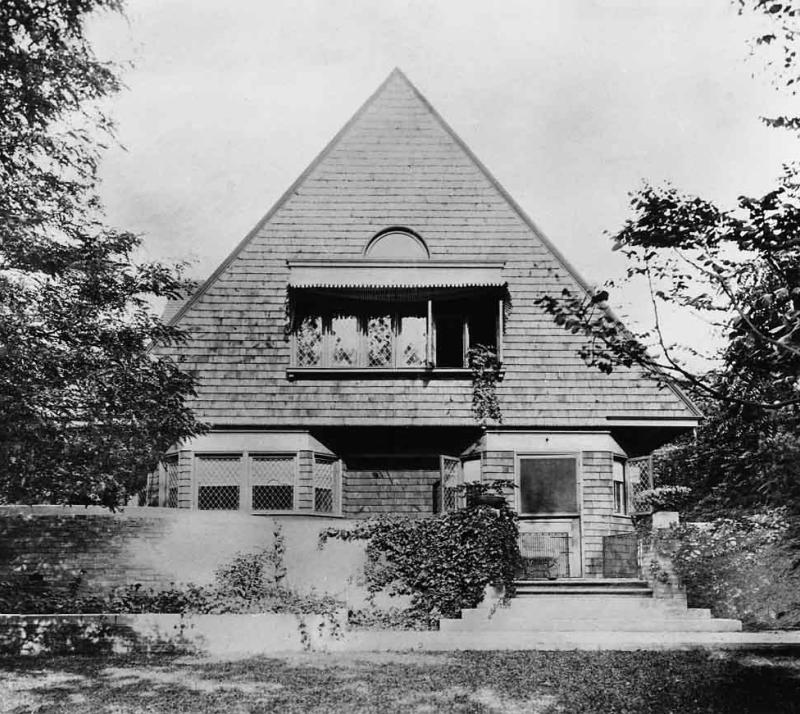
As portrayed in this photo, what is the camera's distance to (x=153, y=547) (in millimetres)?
15344

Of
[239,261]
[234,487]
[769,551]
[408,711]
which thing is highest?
[239,261]

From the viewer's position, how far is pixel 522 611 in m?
14.8

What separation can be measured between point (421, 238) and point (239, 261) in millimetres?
3820

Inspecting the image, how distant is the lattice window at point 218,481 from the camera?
18.3m

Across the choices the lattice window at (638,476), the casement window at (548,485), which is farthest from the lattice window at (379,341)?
the lattice window at (638,476)

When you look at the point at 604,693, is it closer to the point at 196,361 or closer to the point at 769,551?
the point at 769,551

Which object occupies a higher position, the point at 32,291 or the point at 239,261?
the point at 239,261

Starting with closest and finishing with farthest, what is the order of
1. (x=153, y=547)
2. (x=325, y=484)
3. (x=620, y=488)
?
(x=153, y=547)
(x=325, y=484)
(x=620, y=488)

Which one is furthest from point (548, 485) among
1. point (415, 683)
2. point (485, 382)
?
point (415, 683)

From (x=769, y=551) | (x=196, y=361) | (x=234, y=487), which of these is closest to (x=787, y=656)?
(x=769, y=551)

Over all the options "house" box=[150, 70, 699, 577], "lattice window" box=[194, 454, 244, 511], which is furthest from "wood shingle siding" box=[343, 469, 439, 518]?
"lattice window" box=[194, 454, 244, 511]

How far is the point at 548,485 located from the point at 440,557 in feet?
14.0

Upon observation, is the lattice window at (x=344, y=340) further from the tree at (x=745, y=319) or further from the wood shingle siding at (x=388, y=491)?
the tree at (x=745, y=319)

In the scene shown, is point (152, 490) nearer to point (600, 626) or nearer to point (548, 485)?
point (548, 485)
